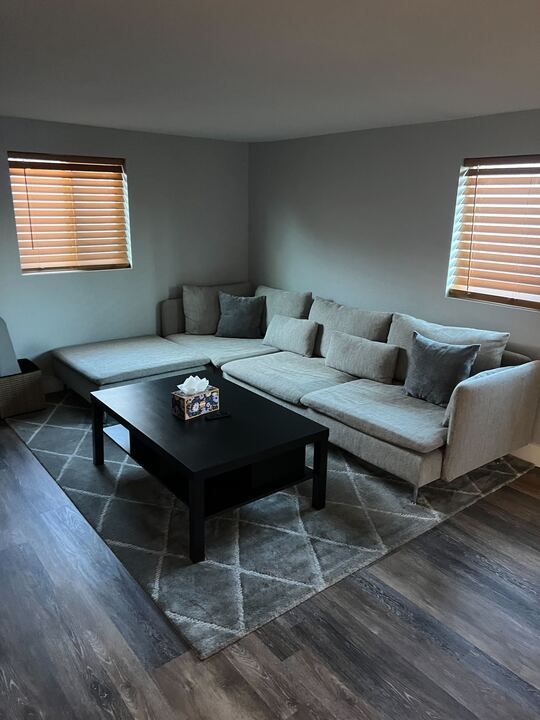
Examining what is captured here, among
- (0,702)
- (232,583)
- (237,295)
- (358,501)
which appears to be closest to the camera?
(0,702)

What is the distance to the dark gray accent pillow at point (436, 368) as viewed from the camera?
3332 millimetres

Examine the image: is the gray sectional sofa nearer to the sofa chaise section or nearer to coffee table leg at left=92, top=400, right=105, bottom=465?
the sofa chaise section

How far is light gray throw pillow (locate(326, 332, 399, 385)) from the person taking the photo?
385 cm

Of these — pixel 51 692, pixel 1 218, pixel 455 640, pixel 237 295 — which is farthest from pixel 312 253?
pixel 51 692

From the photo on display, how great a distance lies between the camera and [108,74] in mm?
2539

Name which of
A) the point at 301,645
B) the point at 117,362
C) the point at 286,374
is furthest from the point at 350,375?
the point at 301,645

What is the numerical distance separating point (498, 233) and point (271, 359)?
1.90m

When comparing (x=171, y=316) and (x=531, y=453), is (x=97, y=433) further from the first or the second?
(x=531, y=453)

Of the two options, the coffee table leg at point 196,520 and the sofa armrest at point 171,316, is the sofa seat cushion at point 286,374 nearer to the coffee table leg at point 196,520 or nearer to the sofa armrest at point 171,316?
the sofa armrest at point 171,316

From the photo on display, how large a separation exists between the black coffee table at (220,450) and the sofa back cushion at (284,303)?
169 centimetres

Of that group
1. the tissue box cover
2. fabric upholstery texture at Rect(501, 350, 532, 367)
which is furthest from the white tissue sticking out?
fabric upholstery texture at Rect(501, 350, 532, 367)

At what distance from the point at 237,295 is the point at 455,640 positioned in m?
3.83

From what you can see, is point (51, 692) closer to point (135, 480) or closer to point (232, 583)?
point (232, 583)

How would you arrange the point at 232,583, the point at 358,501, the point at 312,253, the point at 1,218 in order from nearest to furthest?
the point at 232,583
the point at 358,501
the point at 1,218
the point at 312,253
